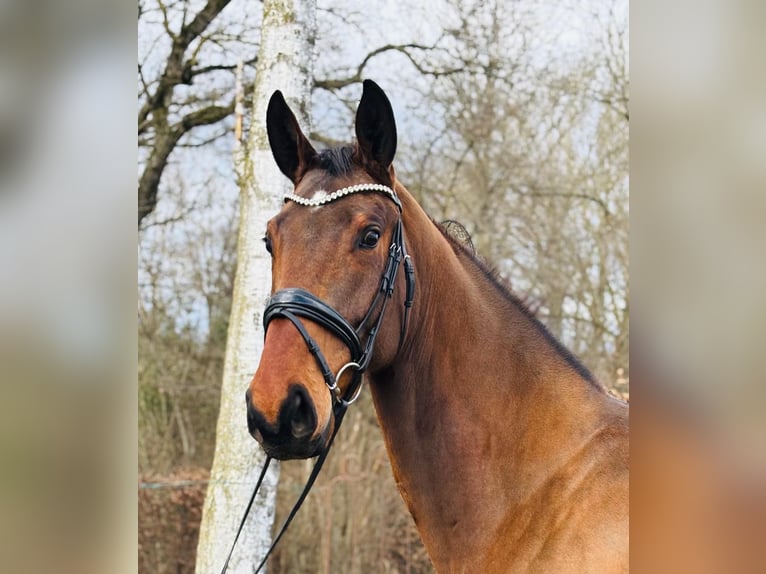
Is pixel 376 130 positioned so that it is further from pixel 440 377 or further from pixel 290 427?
pixel 290 427

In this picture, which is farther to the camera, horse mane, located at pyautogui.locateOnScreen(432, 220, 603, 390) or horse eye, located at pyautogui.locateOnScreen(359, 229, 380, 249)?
horse mane, located at pyautogui.locateOnScreen(432, 220, 603, 390)

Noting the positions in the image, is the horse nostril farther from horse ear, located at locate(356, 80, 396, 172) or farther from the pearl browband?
horse ear, located at locate(356, 80, 396, 172)

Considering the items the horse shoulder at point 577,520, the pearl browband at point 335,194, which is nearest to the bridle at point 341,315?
the pearl browband at point 335,194

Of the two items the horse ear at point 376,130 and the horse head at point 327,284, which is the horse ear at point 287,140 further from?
the horse ear at point 376,130

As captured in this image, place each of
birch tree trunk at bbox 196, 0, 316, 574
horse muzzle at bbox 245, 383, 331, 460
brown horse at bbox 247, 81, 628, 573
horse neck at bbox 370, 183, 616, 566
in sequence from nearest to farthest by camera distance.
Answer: horse muzzle at bbox 245, 383, 331, 460 → brown horse at bbox 247, 81, 628, 573 → horse neck at bbox 370, 183, 616, 566 → birch tree trunk at bbox 196, 0, 316, 574

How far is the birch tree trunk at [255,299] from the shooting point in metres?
4.29

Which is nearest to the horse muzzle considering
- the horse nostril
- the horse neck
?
the horse nostril

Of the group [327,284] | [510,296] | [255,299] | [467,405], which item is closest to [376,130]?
[327,284]

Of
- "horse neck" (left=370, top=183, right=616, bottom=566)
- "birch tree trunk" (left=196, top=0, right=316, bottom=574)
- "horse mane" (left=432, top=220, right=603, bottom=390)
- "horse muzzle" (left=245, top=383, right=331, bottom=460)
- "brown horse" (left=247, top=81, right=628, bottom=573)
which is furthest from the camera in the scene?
"birch tree trunk" (left=196, top=0, right=316, bottom=574)

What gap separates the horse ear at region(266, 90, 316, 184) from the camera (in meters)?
2.32

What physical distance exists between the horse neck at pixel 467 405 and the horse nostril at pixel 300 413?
410mm

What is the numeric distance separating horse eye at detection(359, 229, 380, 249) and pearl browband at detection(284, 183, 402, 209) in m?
0.14
